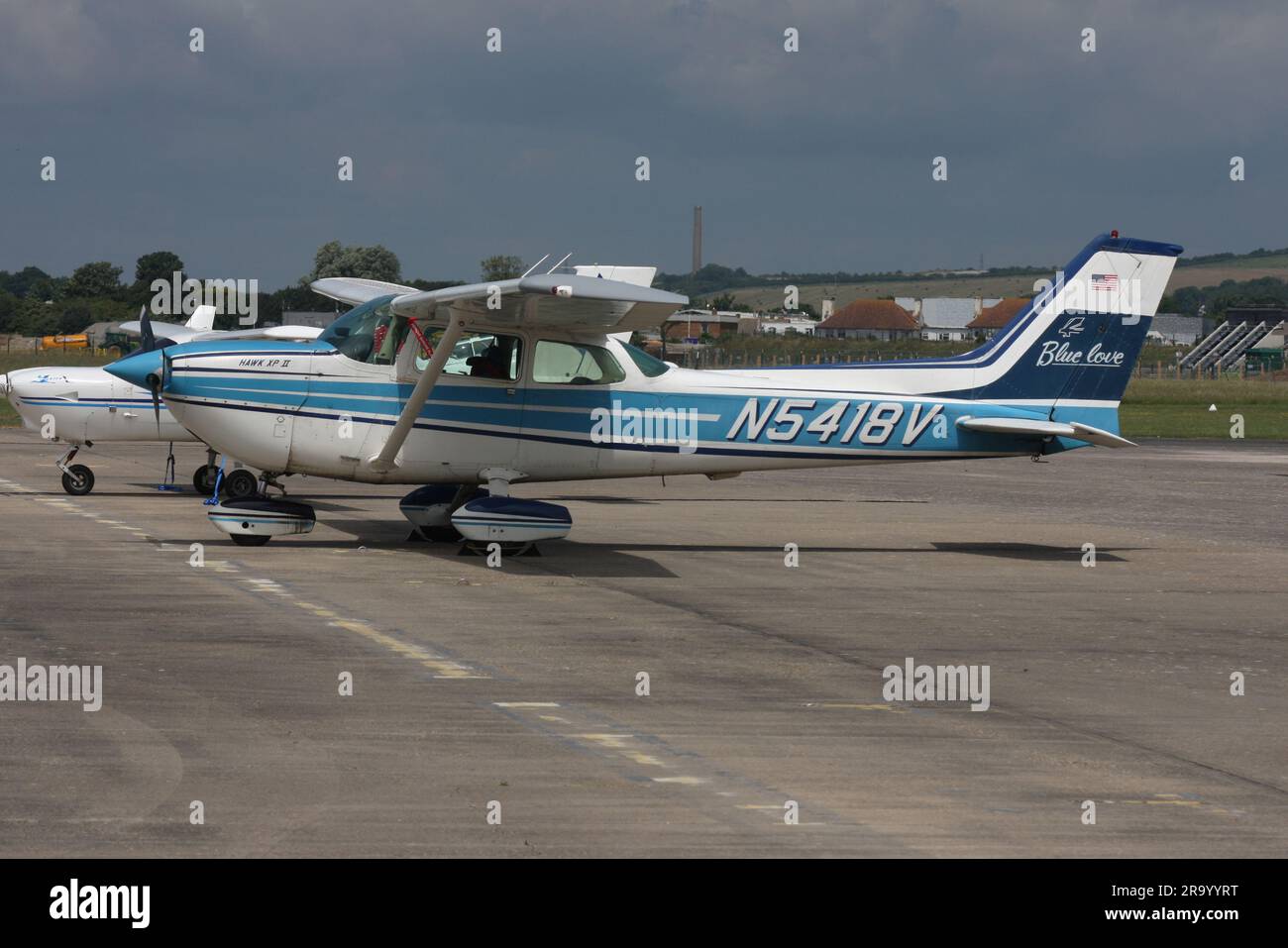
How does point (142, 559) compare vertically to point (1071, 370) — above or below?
below

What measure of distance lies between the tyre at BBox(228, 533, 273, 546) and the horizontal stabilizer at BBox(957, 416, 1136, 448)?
269 inches

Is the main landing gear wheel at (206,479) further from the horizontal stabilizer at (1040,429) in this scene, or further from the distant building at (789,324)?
the distant building at (789,324)

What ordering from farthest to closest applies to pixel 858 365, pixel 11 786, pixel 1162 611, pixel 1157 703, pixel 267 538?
pixel 858 365
pixel 267 538
pixel 1162 611
pixel 1157 703
pixel 11 786

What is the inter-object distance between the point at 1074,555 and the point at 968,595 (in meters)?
3.43

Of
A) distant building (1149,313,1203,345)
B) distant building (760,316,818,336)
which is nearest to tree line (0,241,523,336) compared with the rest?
distant building (760,316,818,336)

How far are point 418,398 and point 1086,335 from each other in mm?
6928

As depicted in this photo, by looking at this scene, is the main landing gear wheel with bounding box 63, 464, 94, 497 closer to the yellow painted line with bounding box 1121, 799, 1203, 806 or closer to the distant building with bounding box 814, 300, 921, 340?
the yellow painted line with bounding box 1121, 799, 1203, 806

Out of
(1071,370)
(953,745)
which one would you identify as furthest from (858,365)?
(953,745)

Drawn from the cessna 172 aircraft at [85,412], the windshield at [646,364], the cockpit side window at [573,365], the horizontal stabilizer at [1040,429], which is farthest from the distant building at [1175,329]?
the cockpit side window at [573,365]

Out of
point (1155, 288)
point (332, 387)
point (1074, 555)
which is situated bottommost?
point (1074, 555)

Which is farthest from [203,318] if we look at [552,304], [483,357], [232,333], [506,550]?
[552,304]

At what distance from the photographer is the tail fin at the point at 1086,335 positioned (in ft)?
51.2

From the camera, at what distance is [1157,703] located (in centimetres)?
865

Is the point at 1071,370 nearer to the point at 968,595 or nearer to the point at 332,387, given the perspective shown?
the point at 968,595
